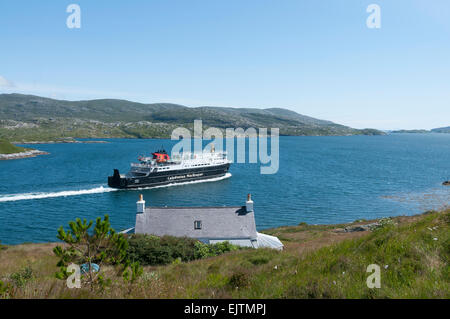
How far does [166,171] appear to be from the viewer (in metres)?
64.6

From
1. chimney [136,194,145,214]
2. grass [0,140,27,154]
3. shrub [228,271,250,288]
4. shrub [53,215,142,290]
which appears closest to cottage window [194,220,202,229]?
chimney [136,194,145,214]

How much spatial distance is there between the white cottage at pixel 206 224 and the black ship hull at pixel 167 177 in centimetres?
3540

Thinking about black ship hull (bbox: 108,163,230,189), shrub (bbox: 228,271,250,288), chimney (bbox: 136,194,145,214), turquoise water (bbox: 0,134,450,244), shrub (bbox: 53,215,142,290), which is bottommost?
turquoise water (bbox: 0,134,450,244)

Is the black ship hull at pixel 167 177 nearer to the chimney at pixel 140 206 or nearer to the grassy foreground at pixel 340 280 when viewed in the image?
the chimney at pixel 140 206

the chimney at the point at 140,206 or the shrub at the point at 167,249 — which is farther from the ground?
the chimney at the point at 140,206

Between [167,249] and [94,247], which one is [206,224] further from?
[94,247]

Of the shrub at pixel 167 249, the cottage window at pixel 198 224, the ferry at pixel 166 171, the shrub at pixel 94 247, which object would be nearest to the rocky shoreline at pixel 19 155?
the ferry at pixel 166 171

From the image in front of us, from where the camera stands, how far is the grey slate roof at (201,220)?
24109mm

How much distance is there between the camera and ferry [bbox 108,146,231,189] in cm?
6012

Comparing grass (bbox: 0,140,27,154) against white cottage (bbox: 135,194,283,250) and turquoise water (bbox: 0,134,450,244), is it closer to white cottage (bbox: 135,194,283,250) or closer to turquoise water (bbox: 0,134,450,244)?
turquoise water (bbox: 0,134,450,244)

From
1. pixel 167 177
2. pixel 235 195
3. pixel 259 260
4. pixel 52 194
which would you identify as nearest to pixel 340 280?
pixel 259 260

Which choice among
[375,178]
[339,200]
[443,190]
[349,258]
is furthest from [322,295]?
[375,178]

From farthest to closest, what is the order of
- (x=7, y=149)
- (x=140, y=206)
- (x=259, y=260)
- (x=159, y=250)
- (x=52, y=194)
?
(x=7, y=149) → (x=52, y=194) → (x=140, y=206) → (x=159, y=250) → (x=259, y=260)

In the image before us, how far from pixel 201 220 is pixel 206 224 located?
1.91ft
